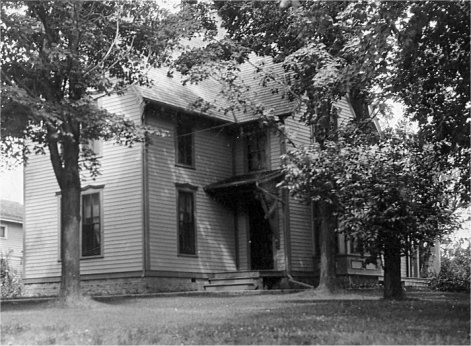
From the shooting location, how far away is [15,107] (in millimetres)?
15344

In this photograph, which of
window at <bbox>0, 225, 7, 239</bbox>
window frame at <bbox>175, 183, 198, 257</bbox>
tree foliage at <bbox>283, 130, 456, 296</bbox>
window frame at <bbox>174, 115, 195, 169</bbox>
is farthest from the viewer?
window at <bbox>0, 225, 7, 239</bbox>

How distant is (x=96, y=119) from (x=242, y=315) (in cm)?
648

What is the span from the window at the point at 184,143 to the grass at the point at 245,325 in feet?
37.0

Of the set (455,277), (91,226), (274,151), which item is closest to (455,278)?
(455,277)

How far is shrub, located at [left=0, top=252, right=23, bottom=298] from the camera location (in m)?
27.6

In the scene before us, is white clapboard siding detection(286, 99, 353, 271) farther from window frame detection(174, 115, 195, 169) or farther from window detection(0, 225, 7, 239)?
window detection(0, 225, 7, 239)

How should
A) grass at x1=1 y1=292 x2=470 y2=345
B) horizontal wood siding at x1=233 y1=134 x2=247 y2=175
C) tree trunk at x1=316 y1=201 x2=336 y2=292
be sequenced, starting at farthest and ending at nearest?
horizontal wood siding at x1=233 y1=134 x2=247 y2=175 → tree trunk at x1=316 y1=201 x2=336 y2=292 → grass at x1=1 y1=292 x2=470 y2=345

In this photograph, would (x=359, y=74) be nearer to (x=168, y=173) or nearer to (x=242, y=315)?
(x=242, y=315)

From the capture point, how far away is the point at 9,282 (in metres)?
29.3

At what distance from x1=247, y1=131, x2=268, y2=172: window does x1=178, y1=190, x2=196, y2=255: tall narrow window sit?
9.72 ft

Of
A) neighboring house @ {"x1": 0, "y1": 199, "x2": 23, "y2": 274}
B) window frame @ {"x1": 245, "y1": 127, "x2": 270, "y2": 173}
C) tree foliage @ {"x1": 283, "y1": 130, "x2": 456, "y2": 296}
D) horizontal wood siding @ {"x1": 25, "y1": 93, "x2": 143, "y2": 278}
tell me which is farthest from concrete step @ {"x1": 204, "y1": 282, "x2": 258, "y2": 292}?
neighboring house @ {"x1": 0, "y1": 199, "x2": 23, "y2": 274}

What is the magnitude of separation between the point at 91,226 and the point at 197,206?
12.9 feet

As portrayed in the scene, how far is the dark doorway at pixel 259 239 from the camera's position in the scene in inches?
1031

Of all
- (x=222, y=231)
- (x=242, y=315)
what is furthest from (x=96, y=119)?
(x=222, y=231)
